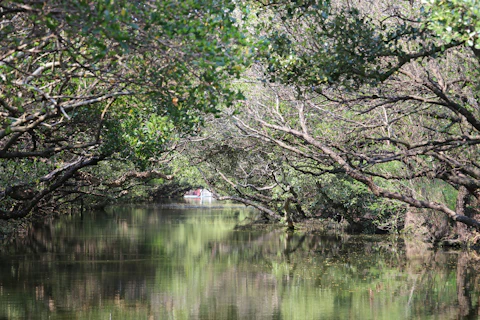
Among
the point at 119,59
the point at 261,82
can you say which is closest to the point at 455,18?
the point at 119,59

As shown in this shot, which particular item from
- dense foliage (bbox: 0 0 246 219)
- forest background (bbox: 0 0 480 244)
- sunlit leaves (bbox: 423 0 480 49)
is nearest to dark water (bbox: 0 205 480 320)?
forest background (bbox: 0 0 480 244)

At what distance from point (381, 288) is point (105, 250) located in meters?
15.0

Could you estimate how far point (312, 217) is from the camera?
152ft

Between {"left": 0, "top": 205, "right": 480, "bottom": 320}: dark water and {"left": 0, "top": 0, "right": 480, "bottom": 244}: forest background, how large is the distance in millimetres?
2468

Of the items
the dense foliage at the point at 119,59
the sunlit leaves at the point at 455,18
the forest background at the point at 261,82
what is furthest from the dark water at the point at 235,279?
the sunlit leaves at the point at 455,18

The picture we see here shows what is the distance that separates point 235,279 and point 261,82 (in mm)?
6732

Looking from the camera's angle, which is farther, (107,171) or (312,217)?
(312,217)

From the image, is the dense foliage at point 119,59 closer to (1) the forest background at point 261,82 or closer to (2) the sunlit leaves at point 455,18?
(1) the forest background at point 261,82

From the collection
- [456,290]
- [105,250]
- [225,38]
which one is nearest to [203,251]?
[105,250]

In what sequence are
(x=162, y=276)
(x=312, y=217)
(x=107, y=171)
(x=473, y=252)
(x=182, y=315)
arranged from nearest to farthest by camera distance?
(x=182, y=315) → (x=162, y=276) → (x=473, y=252) → (x=107, y=171) → (x=312, y=217)

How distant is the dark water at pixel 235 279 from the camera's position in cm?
1742

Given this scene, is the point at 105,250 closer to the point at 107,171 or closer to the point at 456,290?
the point at 107,171

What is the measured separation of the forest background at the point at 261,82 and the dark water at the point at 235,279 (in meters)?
2.47

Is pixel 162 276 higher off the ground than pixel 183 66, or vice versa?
pixel 183 66
